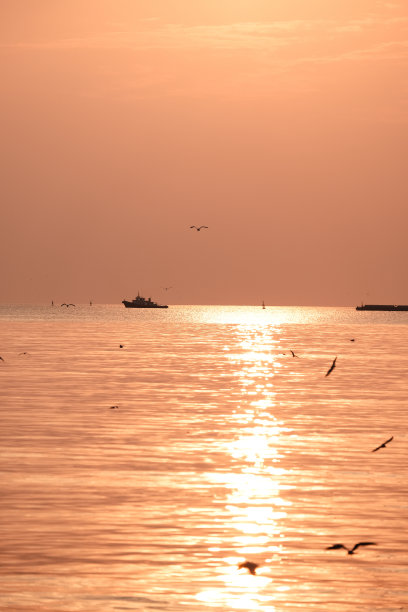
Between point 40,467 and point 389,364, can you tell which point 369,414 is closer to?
point 40,467

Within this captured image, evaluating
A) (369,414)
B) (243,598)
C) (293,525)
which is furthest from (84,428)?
(243,598)

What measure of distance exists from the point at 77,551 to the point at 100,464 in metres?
11.4

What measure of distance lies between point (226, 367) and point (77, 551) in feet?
229

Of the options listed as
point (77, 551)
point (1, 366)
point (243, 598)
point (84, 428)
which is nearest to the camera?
point (243, 598)

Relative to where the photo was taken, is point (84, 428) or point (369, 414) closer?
point (84, 428)

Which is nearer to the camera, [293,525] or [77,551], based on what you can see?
[77,551]

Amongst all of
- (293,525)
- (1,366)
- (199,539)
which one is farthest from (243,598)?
(1,366)

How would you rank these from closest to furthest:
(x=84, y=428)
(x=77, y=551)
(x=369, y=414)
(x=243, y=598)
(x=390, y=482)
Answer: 1. (x=243, y=598)
2. (x=77, y=551)
3. (x=390, y=482)
4. (x=84, y=428)
5. (x=369, y=414)

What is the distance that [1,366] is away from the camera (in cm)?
8838

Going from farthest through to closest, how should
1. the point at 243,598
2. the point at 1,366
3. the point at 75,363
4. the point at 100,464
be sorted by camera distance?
the point at 75,363 < the point at 1,366 < the point at 100,464 < the point at 243,598

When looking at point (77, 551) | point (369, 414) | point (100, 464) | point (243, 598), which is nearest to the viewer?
point (243, 598)

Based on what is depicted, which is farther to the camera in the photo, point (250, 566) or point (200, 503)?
point (200, 503)

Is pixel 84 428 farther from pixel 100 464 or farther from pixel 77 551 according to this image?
pixel 77 551

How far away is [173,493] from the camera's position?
2912 cm
